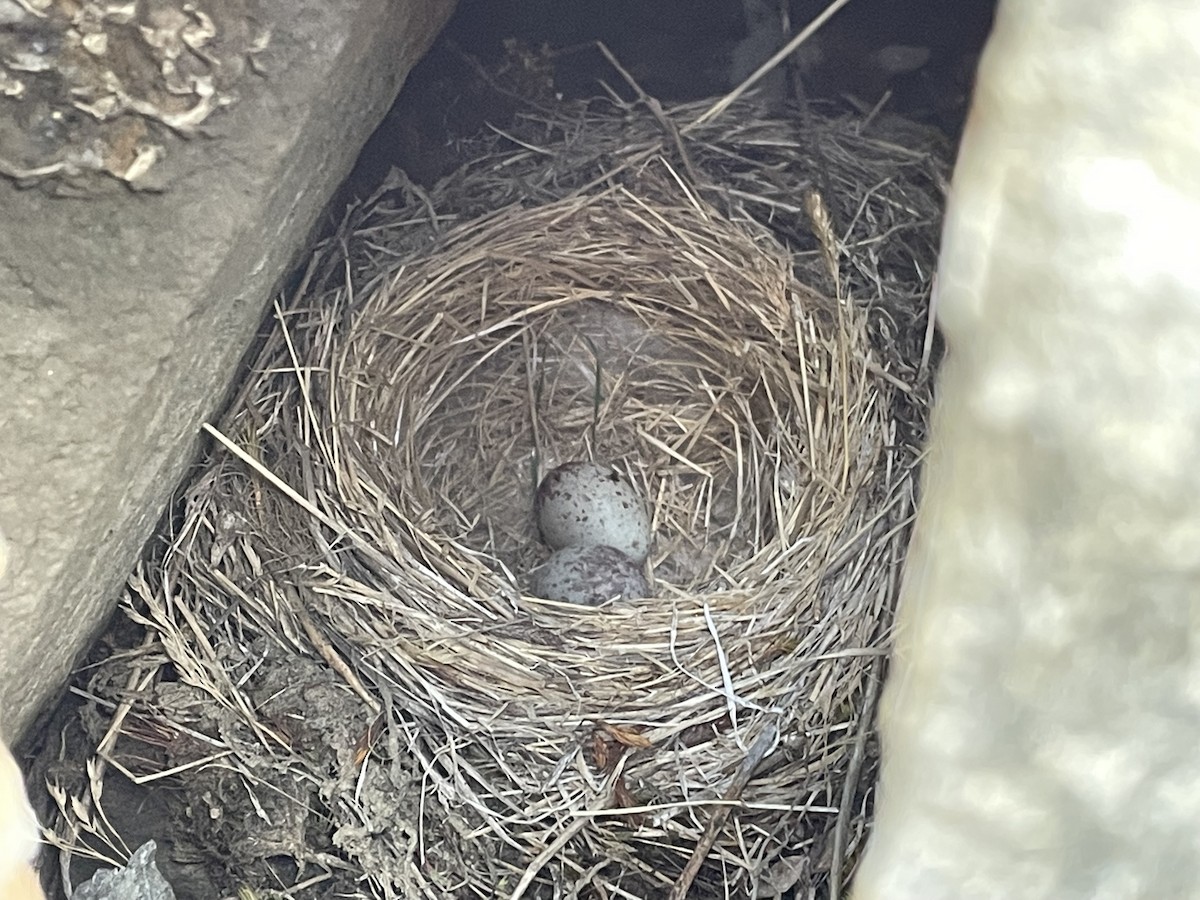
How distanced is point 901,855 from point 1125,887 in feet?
0.37

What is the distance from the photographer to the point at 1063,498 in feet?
1.46

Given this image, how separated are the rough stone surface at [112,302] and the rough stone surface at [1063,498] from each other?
→ 0.67 m

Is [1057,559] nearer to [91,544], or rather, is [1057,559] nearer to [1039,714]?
[1039,714]

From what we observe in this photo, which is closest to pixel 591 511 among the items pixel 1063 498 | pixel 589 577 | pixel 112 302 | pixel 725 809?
pixel 589 577

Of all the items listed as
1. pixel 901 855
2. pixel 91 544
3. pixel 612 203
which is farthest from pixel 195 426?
pixel 901 855

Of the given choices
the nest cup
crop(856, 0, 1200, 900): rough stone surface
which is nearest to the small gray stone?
the nest cup

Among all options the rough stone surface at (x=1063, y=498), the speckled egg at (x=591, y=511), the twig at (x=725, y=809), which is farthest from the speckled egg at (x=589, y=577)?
the rough stone surface at (x=1063, y=498)

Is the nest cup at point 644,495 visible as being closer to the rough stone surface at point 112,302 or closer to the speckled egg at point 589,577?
the speckled egg at point 589,577

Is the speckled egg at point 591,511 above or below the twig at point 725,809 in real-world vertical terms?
below

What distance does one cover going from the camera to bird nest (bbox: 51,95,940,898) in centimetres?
106

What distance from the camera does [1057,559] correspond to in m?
0.45

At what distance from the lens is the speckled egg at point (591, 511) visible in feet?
4.74

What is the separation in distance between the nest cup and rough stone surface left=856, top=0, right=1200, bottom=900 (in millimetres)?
561

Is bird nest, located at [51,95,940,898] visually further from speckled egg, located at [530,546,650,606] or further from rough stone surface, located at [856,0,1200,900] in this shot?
rough stone surface, located at [856,0,1200,900]
